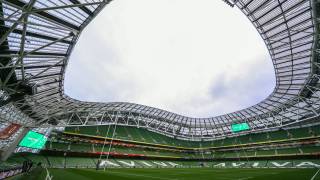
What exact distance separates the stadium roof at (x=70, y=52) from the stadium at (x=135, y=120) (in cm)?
12

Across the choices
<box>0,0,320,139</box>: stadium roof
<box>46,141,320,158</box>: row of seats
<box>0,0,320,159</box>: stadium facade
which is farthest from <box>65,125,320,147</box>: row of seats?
<box>0,0,320,139</box>: stadium roof

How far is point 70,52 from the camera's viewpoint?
77.3ft

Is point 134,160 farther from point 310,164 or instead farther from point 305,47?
point 305,47

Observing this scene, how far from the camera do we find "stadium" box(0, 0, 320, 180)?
18625 mm

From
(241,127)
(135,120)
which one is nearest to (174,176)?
(135,120)

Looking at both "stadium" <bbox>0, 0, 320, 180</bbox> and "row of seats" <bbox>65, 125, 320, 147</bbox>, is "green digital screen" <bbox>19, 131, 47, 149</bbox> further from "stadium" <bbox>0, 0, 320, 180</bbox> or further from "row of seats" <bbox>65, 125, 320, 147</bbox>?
"row of seats" <bbox>65, 125, 320, 147</bbox>

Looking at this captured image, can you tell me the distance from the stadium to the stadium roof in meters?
0.12

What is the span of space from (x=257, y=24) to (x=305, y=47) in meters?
7.65

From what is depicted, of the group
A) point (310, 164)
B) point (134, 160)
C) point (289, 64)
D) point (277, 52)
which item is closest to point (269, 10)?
point (277, 52)

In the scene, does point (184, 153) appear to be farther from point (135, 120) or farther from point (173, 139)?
point (135, 120)

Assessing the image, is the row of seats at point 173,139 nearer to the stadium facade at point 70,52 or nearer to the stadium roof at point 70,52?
the stadium facade at point 70,52

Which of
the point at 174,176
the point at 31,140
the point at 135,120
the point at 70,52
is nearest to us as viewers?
the point at 174,176

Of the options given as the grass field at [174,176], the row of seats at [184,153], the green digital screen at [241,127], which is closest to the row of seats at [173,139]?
the row of seats at [184,153]

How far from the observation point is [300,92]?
39625 millimetres
